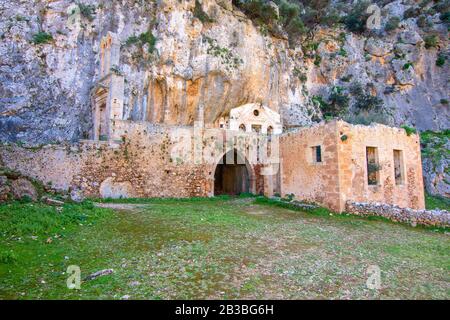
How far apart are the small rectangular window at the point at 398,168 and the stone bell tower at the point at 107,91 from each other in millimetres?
14603

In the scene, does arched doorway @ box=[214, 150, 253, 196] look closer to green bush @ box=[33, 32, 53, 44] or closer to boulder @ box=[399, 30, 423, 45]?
green bush @ box=[33, 32, 53, 44]

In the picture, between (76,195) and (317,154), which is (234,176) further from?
(76,195)

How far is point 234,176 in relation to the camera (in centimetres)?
2105

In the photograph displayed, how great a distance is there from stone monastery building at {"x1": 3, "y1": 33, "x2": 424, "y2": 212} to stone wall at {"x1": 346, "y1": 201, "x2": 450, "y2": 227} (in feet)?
1.97

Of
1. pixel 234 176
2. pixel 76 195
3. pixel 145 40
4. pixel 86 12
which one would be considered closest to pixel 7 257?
pixel 76 195

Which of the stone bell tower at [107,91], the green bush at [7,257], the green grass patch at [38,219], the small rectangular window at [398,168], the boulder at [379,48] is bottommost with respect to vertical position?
the green bush at [7,257]

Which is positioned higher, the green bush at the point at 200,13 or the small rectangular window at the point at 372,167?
the green bush at the point at 200,13

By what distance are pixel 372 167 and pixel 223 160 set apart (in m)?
10.0

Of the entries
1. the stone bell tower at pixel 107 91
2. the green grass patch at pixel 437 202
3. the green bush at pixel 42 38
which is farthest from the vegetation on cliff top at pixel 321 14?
the green grass patch at pixel 437 202

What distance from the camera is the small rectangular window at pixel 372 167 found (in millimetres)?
12078

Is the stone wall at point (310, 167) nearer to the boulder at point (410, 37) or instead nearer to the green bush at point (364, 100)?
the green bush at point (364, 100)

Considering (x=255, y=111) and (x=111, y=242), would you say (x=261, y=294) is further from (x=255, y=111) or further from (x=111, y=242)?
(x=255, y=111)

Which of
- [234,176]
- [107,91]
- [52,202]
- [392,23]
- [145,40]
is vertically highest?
[392,23]

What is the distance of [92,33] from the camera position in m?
22.0
